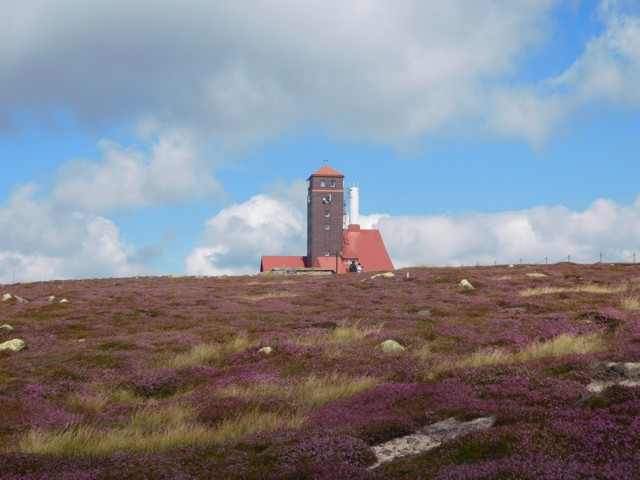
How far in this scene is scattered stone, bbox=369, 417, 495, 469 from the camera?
8.08m

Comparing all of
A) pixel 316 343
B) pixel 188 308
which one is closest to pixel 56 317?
pixel 188 308

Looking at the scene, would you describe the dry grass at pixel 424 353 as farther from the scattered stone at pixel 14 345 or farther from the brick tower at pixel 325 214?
the brick tower at pixel 325 214

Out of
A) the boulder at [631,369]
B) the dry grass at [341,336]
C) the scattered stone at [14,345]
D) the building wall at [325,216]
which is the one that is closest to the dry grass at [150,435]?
the boulder at [631,369]

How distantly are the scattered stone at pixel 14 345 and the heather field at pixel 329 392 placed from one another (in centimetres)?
39

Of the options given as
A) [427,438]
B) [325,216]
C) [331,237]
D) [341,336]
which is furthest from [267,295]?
[325,216]

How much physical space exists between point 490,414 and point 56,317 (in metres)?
22.3

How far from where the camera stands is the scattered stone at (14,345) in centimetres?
1864

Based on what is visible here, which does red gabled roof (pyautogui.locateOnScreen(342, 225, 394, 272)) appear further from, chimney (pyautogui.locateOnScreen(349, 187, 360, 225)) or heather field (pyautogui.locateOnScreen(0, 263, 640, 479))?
heather field (pyautogui.locateOnScreen(0, 263, 640, 479))

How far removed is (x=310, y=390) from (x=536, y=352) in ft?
17.8

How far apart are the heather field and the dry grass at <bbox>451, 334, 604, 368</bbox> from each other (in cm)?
6

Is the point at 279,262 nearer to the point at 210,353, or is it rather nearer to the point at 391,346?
the point at 210,353

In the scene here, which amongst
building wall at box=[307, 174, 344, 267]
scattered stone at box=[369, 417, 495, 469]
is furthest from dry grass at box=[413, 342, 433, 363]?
building wall at box=[307, 174, 344, 267]

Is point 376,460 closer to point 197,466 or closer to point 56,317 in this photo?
point 197,466

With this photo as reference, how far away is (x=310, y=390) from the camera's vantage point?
12.4 metres
